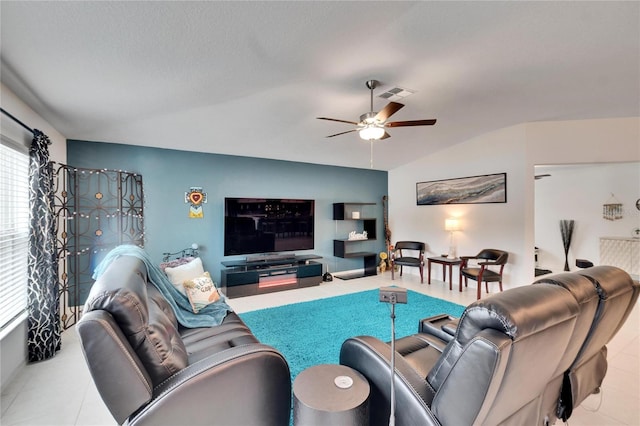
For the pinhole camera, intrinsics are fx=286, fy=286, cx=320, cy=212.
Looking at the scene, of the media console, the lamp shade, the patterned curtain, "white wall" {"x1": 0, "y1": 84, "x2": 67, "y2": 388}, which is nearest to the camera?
"white wall" {"x1": 0, "y1": 84, "x2": 67, "y2": 388}

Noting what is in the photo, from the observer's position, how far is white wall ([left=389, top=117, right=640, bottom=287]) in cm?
421

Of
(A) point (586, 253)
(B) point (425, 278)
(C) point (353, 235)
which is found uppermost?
(C) point (353, 235)

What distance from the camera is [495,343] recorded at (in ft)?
3.24

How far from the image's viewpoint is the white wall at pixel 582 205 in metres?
5.99

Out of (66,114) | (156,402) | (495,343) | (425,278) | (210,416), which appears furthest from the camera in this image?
(425,278)

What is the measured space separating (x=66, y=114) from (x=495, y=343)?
159 inches

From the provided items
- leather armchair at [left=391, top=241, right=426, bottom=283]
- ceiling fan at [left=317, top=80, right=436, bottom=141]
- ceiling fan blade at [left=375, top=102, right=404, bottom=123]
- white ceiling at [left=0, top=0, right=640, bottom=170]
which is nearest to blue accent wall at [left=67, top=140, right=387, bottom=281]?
white ceiling at [left=0, top=0, right=640, bottom=170]

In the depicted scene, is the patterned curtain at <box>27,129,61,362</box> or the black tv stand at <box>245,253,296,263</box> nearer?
the patterned curtain at <box>27,129,61,362</box>

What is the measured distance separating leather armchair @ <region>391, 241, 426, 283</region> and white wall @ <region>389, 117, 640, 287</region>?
0.27 m

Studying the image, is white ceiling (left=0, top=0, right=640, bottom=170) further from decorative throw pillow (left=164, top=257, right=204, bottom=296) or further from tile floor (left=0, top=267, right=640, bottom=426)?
tile floor (left=0, top=267, right=640, bottom=426)

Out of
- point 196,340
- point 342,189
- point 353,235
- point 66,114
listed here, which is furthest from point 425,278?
point 66,114

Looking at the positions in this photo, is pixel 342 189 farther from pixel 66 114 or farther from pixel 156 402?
pixel 156 402

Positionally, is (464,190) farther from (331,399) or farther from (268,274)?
(331,399)

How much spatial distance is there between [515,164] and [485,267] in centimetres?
174
